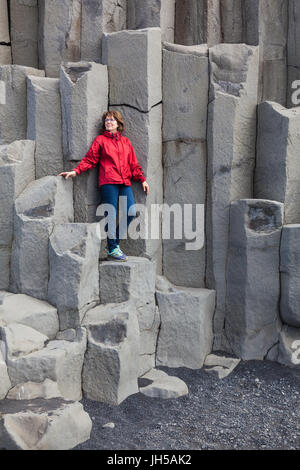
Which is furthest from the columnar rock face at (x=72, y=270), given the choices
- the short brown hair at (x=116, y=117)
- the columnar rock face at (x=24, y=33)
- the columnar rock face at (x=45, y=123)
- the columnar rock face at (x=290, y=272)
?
the columnar rock face at (x=24, y=33)

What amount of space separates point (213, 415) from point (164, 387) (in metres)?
0.49

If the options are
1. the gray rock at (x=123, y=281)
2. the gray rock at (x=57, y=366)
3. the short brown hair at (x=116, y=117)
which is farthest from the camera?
the short brown hair at (x=116, y=117)

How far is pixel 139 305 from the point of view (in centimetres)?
470

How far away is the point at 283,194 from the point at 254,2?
2209mm

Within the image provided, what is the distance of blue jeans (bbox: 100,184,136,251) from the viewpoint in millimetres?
4723

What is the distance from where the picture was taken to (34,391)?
3.76 m

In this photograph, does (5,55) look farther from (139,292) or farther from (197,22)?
(139,292)

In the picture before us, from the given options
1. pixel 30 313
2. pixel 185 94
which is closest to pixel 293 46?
pixel 185 94

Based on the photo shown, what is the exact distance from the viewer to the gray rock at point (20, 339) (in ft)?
12.7

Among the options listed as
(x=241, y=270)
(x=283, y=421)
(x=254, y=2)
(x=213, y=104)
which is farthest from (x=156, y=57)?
(x=283, y=421)

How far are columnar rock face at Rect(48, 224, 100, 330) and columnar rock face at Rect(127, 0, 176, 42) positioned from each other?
2287mm

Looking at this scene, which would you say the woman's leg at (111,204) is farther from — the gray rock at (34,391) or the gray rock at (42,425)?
the gray rock at (42,425)

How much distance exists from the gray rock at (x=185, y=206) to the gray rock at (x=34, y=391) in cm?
187

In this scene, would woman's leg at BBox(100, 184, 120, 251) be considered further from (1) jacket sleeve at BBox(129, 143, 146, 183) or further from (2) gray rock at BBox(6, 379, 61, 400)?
(2) gray rock at BBox(6, 379, 61, 400)
